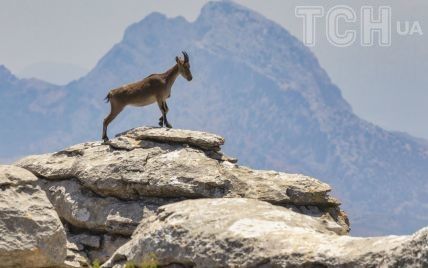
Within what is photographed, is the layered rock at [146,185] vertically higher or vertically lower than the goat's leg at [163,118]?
lower

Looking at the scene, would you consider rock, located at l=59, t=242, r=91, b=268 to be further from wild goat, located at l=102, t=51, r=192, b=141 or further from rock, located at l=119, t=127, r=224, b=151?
wild goat, located at l=102, t=51, r=192, b=141

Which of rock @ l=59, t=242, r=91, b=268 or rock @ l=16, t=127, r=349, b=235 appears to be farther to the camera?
rock @ l=16, t=127, r=349, b=235

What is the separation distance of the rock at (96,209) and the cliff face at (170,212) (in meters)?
0.04

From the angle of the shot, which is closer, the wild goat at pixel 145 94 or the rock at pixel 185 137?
Result: the rock at pixel 185 137

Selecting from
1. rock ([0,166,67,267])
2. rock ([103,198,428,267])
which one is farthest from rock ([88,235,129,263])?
rock ([103,198,428,267])

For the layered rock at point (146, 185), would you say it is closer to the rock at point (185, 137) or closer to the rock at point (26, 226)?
the rock at point (185, 137)

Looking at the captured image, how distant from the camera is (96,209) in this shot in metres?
23.6

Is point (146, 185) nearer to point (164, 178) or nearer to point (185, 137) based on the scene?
point (164, 178)

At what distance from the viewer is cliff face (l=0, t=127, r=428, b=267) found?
1071 centimetres

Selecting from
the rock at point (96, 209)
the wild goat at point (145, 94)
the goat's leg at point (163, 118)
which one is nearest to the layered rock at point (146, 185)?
the rock at point (96, 209)

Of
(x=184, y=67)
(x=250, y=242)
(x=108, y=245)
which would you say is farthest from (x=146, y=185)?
(x=250, y=242)

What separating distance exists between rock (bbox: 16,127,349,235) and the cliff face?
37mm

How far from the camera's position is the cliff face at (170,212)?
1071cm

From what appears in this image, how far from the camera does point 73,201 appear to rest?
947 inches
